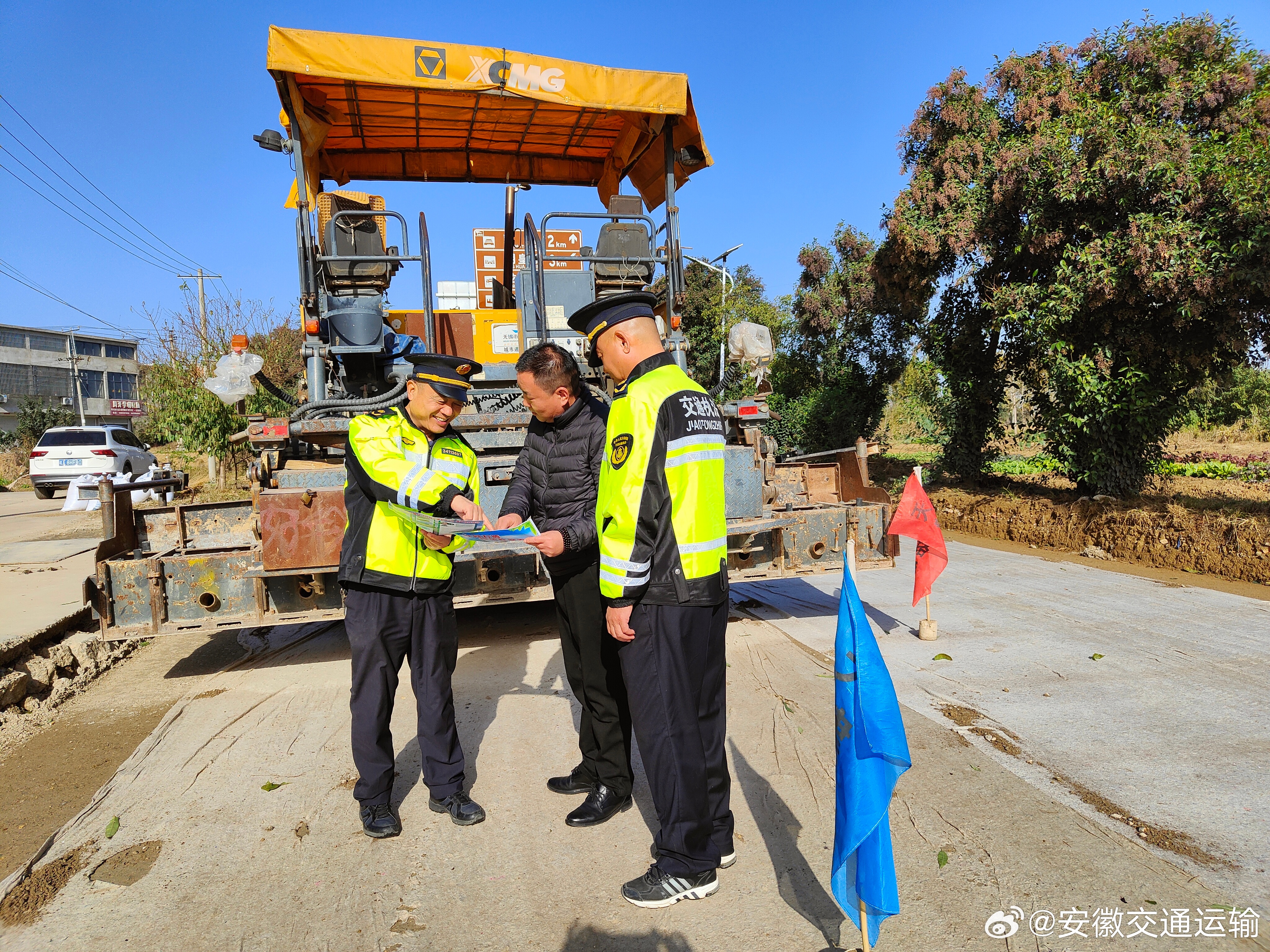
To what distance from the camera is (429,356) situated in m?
3.18

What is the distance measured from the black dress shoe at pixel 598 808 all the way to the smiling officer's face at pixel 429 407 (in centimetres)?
169

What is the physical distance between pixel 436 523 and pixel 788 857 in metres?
1.82

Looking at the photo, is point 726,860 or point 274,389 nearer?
point 726,860

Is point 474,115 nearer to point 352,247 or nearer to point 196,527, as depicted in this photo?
→ point 352,247

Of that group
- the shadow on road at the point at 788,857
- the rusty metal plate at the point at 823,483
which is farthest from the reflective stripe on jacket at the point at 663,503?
the rusty metal plate at the point at 823,483

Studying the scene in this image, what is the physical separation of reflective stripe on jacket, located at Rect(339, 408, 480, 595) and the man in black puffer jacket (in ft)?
1.06

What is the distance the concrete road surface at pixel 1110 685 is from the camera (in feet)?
9.75

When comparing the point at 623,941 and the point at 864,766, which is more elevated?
the point at 864,766

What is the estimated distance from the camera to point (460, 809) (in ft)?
10.2

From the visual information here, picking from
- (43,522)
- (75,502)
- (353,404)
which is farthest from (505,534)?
(75,502)

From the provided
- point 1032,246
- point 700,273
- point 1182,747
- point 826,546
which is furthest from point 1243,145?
point 700,273

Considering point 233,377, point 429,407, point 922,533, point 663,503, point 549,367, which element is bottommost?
point 922,533

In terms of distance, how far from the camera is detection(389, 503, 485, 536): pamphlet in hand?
2850mm

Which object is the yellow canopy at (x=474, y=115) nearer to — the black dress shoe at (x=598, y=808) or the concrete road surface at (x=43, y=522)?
the black dress shoe at (x=598, y=808)
